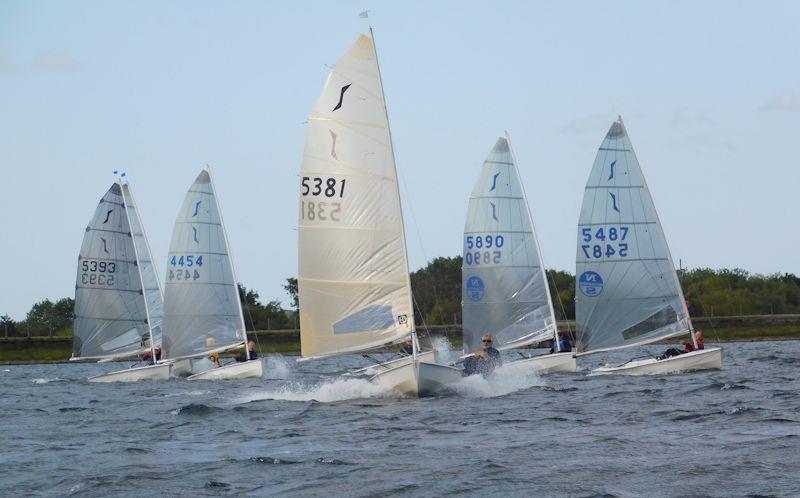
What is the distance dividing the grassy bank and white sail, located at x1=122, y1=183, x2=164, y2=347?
25.2m

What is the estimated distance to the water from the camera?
1596 centimetres

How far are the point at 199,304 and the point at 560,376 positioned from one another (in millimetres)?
14416

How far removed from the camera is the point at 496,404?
2625 centimetres

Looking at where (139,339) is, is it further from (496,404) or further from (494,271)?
(496,404)

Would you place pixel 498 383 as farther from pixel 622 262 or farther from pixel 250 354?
pixel 250 354

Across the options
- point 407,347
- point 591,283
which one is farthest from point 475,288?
point 407,347

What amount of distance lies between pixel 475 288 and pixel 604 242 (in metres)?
6.41

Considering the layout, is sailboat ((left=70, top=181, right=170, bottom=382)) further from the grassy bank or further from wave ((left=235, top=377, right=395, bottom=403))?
the grassy bank

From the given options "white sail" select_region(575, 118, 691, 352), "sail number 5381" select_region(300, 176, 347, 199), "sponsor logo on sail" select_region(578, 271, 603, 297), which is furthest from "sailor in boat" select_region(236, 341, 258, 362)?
"sail number 5381" select_region(300, 176, 347, 199)

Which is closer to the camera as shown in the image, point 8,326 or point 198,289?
point 198,289

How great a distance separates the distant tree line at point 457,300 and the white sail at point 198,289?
37910mm

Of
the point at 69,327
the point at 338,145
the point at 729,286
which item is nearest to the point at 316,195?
the point at 338,145

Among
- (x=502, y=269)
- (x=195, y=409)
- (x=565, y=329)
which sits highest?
(x=502, y=269)

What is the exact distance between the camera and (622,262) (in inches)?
1345
